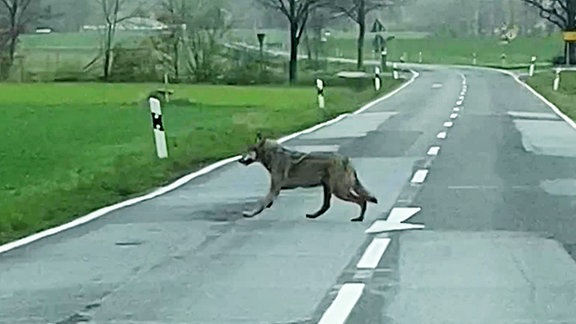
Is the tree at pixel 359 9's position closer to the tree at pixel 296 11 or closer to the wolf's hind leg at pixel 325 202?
the tree at pixel 296 11

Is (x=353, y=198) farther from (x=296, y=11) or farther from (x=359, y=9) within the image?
(x=359, y=9)

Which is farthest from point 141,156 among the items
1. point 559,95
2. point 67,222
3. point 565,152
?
point 559,95

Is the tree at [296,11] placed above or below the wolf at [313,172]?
below

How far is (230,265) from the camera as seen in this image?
11180 millimetres

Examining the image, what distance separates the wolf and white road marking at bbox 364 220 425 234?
1.04 ft

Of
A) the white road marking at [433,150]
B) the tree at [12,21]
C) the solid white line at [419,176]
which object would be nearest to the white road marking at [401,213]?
the solid white line at [419,176]

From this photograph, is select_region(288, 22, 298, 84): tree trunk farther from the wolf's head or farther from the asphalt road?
the wolf's head

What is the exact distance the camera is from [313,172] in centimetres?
1413

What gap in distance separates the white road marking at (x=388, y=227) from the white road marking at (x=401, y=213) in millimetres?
228

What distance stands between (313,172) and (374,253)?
2529 mm

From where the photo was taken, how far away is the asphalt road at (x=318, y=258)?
919cm

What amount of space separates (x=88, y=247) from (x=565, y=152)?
516 inches

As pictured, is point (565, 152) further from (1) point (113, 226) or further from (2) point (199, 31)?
(2) point (199, 31)

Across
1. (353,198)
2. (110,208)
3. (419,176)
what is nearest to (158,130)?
(419,176)
